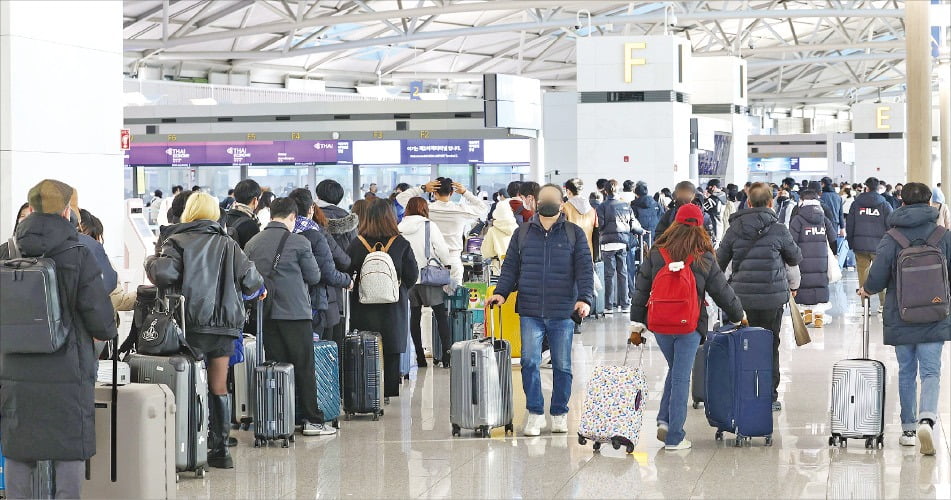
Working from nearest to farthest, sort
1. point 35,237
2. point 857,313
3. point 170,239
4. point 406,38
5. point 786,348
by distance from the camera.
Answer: point 35,237
point 170,239
point 786,348
point 857,313
point 406,38

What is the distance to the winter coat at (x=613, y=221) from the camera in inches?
569

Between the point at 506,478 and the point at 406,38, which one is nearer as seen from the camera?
the point at 506,478

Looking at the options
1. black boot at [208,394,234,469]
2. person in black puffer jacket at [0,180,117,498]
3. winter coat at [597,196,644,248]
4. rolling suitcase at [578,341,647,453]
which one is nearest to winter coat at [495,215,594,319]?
A: rolling suitcase at [578,341,647,453]

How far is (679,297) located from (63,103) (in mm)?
4890

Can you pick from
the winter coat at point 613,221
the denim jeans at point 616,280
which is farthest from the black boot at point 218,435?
the denim jeans at point 616,280

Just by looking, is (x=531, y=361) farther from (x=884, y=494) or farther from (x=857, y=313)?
(x=857, y=313)

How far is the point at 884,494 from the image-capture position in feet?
20.5

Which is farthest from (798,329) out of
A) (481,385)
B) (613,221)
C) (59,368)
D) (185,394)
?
(613,221)

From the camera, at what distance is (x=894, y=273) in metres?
7.18

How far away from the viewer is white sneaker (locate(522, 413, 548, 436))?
784cm

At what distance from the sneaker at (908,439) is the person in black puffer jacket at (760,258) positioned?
111 cm

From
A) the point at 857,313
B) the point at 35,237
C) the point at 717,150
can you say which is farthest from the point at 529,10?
the point at 35,237

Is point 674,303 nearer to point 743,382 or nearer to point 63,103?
point 743,382

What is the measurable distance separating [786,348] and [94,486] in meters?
7.76
